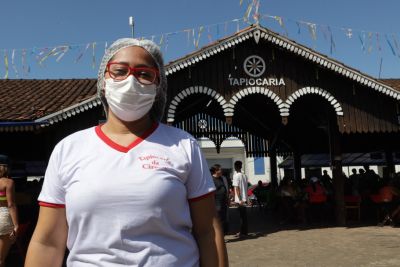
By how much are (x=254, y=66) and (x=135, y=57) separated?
10996mm

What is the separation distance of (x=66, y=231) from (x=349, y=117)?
12.3 m

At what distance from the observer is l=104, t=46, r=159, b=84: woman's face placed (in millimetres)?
1936

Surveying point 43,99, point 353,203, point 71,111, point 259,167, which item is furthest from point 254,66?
point 259,167

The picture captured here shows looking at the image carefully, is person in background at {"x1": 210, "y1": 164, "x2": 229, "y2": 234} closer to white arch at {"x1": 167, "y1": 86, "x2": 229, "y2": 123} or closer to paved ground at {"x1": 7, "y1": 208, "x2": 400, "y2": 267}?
paved ground at {"x1": 7, "y1": 208, "x2": 400, "y2": 267}

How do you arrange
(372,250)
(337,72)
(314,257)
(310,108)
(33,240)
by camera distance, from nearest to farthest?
(33,240) < (314,257) < (372,250) < (337,72) < (310,108)

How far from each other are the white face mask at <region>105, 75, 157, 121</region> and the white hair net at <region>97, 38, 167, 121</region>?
78 mm

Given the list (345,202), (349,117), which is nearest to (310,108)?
(349,117)

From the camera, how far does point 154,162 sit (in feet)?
5.64

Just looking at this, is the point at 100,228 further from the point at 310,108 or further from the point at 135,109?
the point at 310,108

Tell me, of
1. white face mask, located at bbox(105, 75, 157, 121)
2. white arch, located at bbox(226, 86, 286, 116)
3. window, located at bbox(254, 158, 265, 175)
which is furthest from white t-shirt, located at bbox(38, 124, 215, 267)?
window, located at bbox(254, 158, 265, 175)

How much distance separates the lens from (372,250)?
29.6 feet

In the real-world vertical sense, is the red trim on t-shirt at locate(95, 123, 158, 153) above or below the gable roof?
below

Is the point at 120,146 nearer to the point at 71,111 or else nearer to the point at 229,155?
the point at 71,111

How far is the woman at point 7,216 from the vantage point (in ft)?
20.6
